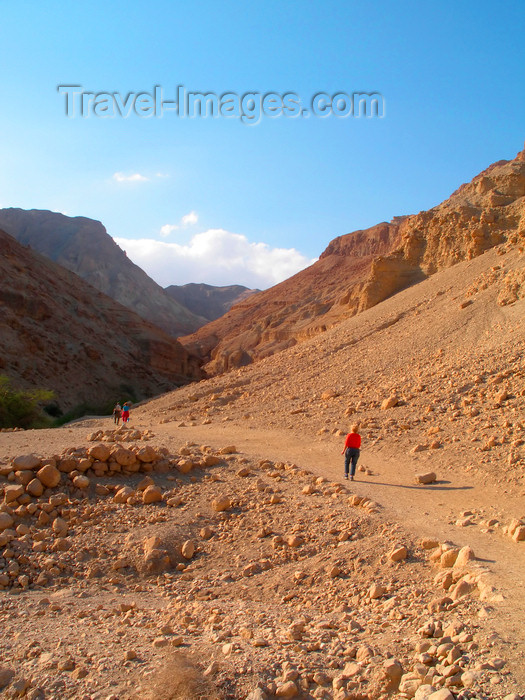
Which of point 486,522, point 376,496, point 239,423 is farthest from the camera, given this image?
point 239,423

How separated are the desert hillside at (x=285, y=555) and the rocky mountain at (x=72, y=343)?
58.0 feet

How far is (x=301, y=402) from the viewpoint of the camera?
14.5 meters

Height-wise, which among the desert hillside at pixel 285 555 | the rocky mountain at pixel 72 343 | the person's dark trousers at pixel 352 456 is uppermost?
the rocky mountain at pixel 72 343

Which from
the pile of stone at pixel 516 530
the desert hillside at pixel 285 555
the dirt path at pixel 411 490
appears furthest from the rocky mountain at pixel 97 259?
the pile of stone at pixel 516 530

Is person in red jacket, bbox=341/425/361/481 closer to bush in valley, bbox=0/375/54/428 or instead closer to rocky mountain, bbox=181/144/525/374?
bush in valley, bbox=0/375/54/428

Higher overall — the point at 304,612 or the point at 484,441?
the point at 484,441

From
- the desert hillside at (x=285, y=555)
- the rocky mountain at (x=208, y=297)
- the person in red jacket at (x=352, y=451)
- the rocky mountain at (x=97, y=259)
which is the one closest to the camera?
the desert hillside at (x=285, y=555)

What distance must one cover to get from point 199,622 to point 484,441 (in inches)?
230

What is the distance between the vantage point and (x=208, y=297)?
110562mm

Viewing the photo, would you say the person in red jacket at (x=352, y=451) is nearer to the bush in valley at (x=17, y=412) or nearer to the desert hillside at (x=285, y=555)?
the desert hillside at (x=285, y=555)

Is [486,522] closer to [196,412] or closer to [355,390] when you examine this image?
[355,390]

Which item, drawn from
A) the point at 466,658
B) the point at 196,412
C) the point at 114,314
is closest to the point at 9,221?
the point at 114,314

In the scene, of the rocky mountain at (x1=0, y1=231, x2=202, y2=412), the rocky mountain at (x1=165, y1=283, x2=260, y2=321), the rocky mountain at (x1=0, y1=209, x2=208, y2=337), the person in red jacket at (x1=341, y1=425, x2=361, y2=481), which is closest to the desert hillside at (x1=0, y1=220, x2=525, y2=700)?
the person in red jacket at (x1=341, y1=425, x2=361, y2=481)

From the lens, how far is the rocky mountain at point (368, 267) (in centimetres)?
2283
